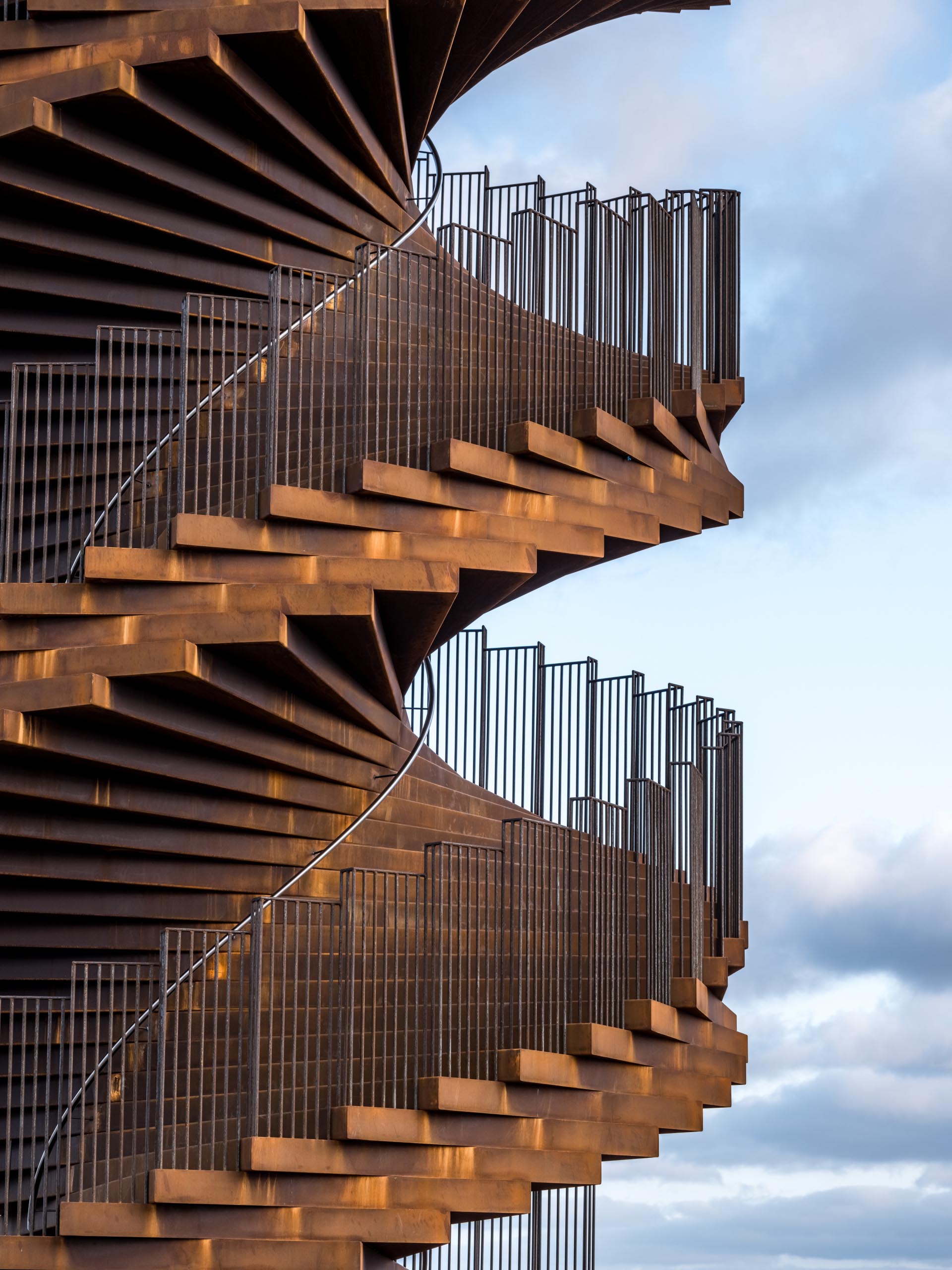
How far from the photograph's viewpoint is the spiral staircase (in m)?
9.49

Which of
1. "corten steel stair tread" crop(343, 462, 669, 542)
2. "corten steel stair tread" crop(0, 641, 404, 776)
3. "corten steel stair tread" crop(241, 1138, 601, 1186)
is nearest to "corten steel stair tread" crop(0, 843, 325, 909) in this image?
"corten steel stair tread" crop(0, 641, 404, 776)

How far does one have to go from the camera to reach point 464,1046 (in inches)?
387

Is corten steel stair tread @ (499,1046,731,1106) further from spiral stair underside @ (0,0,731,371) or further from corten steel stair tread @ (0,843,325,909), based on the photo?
spiral stair underside @ (0,0,731,371)

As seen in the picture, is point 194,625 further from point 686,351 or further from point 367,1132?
point 686,351

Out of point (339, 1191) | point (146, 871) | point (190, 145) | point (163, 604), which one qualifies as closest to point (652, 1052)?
point (339, 1191)

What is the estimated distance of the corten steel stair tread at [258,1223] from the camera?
29.4ft

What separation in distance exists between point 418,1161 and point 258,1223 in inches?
33.1

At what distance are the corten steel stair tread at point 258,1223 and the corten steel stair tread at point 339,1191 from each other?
5 centimetres

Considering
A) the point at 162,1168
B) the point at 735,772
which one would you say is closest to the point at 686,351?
the point at 735,772

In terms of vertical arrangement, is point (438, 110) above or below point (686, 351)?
above

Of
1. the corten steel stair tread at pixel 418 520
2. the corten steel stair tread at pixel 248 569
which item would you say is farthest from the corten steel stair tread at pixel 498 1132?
the corten steel stair tread at pixel 418 520

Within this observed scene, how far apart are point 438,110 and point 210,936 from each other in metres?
5.87

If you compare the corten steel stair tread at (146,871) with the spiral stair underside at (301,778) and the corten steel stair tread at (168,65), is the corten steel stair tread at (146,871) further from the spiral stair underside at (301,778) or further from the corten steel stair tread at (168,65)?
the corten steel stair tread at (168,65)

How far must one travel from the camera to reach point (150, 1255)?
9094 mm
